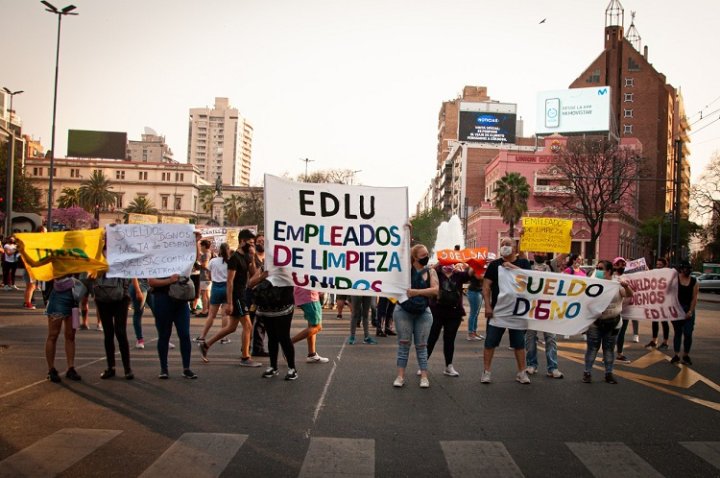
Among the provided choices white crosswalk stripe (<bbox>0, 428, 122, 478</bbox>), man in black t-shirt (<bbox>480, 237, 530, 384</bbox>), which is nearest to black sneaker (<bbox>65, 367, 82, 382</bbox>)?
white crosswalk stripe (<bbox>0, 428, 122, 478</bbox>)

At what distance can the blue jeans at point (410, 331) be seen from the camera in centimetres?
895

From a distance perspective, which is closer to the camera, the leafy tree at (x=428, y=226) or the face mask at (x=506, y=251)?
the face mask at (x=506, y=251)

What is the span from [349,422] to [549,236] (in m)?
16.3

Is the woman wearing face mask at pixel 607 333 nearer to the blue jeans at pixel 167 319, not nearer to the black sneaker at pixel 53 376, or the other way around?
the blue jeans at pixel 167 319

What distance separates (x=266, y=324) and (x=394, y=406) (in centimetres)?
225

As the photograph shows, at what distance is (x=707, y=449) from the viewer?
626cm

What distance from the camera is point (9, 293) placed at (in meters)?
24.6

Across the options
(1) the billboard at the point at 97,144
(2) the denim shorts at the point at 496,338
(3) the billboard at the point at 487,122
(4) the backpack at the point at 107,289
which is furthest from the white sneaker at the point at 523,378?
(1) the billboard at the point at 97,144

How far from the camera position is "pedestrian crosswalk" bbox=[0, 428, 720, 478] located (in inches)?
208

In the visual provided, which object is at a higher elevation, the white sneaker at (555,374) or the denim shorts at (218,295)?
the denim shorts at (218,295)

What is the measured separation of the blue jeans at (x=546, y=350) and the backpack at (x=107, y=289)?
576 cm

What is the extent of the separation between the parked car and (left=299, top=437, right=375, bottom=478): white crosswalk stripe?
53221mm

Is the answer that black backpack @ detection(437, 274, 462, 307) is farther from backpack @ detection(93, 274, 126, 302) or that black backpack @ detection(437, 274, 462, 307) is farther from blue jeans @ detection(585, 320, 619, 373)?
backpack @ detection(93, 274, 126, 302)

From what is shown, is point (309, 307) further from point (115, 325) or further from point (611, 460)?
point (611, 460)
